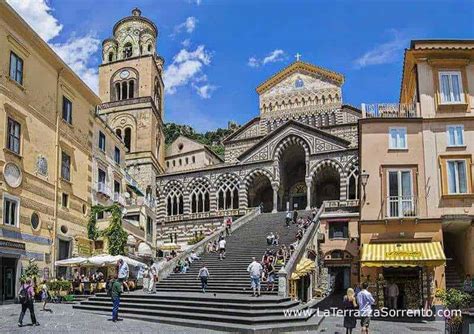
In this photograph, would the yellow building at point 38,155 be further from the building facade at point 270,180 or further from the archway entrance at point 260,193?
the archway entrance at point 260,193

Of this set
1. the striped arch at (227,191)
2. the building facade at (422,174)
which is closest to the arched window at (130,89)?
the striped arch at (227,191)

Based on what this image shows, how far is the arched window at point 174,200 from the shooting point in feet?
159

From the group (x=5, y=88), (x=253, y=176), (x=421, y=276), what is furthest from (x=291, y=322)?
(x=253, y=176)

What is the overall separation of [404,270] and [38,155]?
668 inches

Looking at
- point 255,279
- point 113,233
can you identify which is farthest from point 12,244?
point 255,279

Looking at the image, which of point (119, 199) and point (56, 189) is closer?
point (56, 189)

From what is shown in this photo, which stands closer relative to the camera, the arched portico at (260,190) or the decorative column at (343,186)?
the decorative column at (343,186)

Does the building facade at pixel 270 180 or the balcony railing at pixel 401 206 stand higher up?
the building facade at pixel 270 180

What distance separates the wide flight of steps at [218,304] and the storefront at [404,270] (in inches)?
133

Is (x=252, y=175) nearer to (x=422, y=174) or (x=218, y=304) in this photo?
(x=422, y=174)

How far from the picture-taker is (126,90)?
191 feet

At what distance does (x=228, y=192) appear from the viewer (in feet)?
153

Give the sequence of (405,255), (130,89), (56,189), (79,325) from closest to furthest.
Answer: (79,325) < (405,255) < (56,189) < (130,89)

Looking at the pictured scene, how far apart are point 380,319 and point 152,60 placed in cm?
4316
